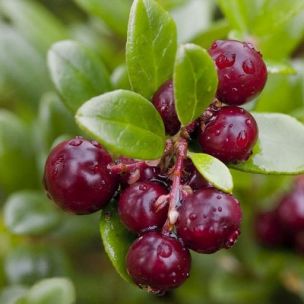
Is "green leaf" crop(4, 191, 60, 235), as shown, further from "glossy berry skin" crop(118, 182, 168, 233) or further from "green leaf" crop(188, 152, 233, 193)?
"green leaf" crop(188, 152, 233, 193)

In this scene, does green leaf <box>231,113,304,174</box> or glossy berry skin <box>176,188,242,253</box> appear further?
green leaf <box>231,113,304,174</box>

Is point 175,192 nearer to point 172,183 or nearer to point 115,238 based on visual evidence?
point 172,183

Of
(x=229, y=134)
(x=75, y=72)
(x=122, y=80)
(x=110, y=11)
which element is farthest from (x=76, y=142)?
(x=110, y=11)

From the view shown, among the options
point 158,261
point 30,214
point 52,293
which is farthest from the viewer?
point 30,214

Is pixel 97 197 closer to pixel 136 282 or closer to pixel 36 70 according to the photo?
pixel 136 282

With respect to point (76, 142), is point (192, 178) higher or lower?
lower

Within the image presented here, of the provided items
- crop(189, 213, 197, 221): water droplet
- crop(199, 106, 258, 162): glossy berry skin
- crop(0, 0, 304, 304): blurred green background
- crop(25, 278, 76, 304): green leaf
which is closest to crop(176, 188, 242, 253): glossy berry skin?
crop(189, 213, 197, 221): water droplet
